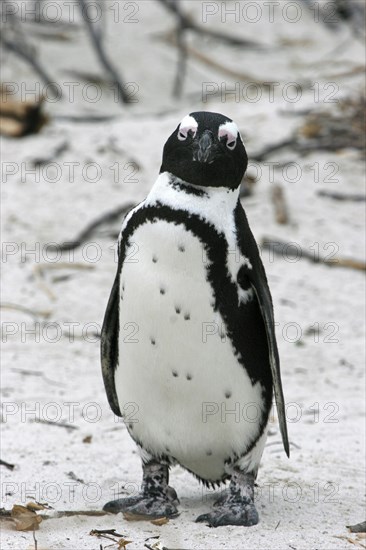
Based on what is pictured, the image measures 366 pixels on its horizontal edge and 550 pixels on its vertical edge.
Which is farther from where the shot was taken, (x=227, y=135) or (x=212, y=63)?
(x=212, y=63)

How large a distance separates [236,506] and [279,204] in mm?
4155

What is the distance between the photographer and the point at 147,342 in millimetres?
3203

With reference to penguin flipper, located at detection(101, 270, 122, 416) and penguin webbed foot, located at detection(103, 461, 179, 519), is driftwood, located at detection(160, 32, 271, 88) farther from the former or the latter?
penguin webbed foot, located at detection(103, 461, 179, 519)

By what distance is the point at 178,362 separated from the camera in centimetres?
319

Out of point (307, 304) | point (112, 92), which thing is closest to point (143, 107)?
point (112, 92)

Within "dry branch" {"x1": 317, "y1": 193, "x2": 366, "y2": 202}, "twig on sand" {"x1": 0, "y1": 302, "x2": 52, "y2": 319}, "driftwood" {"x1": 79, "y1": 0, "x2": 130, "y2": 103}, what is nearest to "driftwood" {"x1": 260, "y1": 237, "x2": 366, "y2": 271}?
"dry branch" {"x1": 317, "y1": 193, "x2": 366, "y2": 202}

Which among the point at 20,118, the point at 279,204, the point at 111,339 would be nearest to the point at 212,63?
the point at 20,118

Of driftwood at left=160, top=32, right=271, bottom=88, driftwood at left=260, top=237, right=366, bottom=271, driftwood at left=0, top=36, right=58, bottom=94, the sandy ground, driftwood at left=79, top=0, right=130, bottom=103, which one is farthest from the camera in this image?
driftwood at left=160, top=32, right=271, bottom=88

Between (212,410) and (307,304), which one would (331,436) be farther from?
(307,304)

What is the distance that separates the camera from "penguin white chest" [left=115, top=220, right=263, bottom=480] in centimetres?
311

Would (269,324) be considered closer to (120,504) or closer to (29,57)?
(120,504)

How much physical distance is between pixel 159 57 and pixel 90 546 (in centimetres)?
980

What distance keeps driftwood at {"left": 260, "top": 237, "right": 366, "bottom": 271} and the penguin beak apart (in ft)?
12.0

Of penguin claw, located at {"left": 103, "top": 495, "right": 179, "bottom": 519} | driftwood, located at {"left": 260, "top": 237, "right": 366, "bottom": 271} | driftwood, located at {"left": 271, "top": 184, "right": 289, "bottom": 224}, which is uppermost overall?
driftwood, located at {"left": 271, "top": 184, "right": 289, "bottom": 224}
